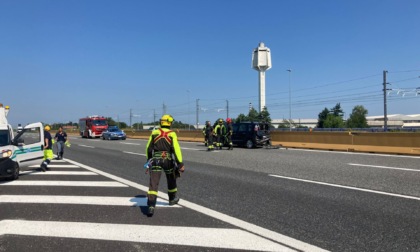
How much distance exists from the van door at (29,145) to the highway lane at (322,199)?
2580 millimetres

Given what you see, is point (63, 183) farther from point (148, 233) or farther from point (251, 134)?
point (251, 134)

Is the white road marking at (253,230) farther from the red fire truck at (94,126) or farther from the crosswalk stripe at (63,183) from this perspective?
the red fire truck at (94,126)

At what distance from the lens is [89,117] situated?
46188 mm

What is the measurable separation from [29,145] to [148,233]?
332 inches

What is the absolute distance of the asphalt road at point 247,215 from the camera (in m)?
4.68

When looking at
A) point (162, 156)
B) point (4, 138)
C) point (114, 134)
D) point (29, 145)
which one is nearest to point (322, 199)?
point (162, 156)

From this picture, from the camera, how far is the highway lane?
492 cm

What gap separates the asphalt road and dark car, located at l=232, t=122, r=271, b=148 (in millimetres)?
11136

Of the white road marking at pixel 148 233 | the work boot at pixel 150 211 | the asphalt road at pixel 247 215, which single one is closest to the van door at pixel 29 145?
the asphalt road at pixel 247 215

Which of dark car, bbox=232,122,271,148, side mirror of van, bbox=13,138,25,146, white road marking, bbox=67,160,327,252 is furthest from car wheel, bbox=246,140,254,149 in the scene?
white road marking, bbox=67,160,327,252

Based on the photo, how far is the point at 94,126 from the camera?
4488 cm

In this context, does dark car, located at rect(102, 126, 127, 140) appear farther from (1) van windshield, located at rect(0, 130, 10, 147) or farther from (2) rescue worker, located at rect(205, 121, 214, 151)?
(1) van windshield, located at rect(0, 130, 10, 147)

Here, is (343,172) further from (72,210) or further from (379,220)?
(72,210)

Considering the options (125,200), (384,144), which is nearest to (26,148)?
(125,200)
